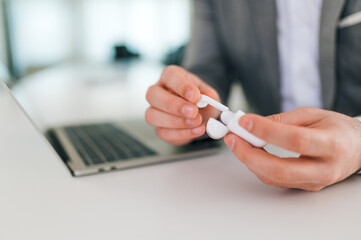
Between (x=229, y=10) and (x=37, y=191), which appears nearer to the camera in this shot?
(x=37, y=191)

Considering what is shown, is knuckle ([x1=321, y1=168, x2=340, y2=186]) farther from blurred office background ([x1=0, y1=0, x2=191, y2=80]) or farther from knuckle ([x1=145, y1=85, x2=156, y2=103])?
blurred office background ([x1=0, y1=0, x2=191, y2=80])

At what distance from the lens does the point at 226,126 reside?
31 cm

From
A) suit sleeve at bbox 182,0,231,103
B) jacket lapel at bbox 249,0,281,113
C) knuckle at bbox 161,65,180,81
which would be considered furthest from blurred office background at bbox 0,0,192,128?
knuckle at bbox 161,65,180,81

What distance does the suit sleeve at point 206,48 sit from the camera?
79 cm

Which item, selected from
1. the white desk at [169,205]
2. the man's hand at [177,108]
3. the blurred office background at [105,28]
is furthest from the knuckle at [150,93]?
the blurred office background at [105,28]

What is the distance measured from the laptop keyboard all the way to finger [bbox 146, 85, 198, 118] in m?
0.07

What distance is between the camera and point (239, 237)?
0.80ft

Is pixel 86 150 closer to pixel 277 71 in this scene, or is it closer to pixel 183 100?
pixel 183 100

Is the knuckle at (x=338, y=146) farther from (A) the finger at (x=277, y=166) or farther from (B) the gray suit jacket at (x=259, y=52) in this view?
(B) the gray suit jacket at (x=259, y=52)

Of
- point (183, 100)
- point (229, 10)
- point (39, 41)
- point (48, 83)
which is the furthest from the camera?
point (39, 41)

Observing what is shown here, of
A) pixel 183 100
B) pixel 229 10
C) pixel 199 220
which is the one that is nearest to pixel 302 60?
pixel 229 10

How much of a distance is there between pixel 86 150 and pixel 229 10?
541mm

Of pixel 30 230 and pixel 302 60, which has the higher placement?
pixel 30 230

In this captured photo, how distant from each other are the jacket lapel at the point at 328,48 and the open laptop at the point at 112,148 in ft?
0.93
